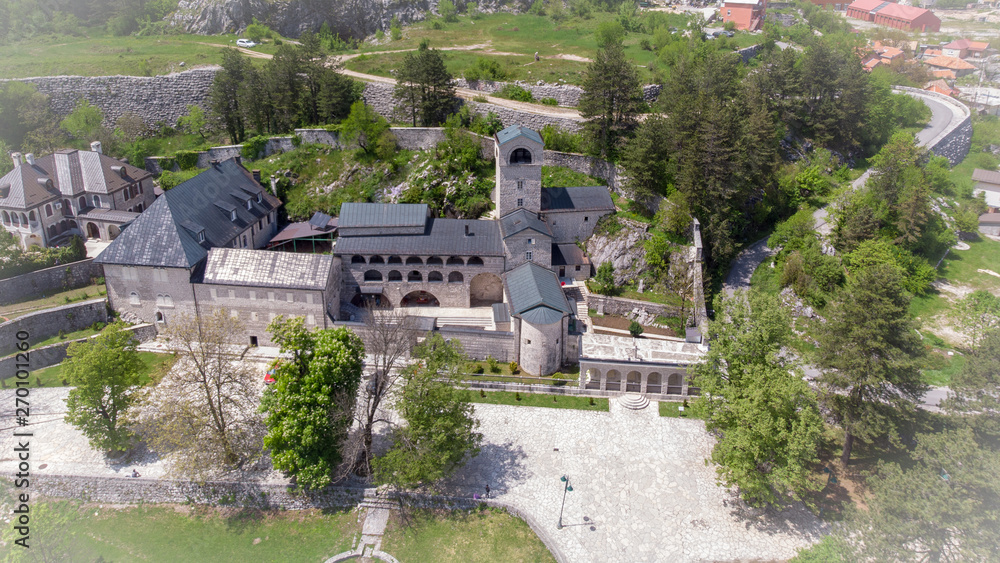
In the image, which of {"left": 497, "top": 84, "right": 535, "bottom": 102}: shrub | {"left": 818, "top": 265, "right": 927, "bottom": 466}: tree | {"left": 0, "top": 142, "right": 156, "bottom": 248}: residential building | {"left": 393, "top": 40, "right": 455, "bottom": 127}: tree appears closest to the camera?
{"left": 818, "top": 265, "right": 927, "bottom": 466}: tree

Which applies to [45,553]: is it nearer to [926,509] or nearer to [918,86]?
[926,509]

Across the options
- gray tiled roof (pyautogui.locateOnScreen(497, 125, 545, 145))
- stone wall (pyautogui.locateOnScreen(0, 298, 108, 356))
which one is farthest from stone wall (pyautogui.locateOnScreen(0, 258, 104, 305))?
gray tiled roof (pyautogui.locateOnScreen(497, 125, 545, 145))

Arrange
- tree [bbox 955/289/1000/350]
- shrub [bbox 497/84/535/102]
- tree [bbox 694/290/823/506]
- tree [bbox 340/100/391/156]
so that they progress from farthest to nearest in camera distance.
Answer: shrub [bbox 497/84/535/102] < tree [bbox 340/100/391/156] < tree [bbox 955/289/1000/350] < tree [bbox 694/290/823/506]

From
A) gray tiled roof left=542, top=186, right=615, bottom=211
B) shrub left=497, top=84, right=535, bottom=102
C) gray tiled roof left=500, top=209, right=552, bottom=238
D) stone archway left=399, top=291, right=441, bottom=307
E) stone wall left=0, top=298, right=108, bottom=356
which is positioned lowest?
stone archway left=399, top=291, right=441, bottom=307

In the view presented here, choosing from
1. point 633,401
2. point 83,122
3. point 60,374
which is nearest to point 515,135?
point 633,401

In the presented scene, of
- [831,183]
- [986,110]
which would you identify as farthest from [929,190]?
[986,110]

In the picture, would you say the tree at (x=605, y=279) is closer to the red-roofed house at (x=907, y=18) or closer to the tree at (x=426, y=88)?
the tree at (x=426, y=88)

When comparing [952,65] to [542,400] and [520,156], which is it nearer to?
[520,156]

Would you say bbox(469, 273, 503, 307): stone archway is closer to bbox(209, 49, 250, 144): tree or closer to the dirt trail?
the dirt trail
